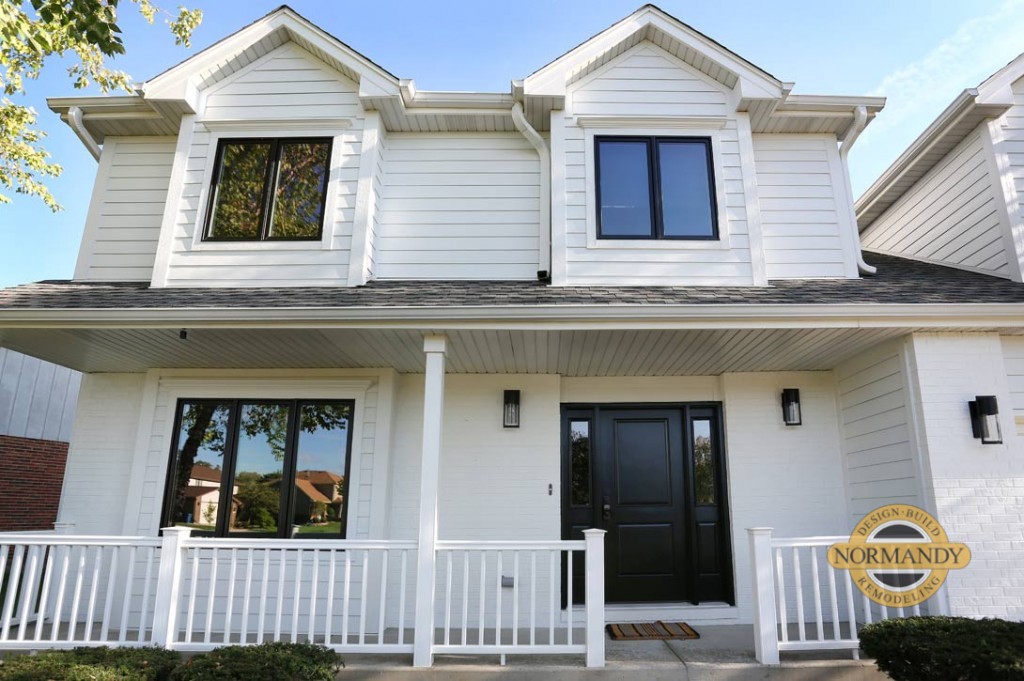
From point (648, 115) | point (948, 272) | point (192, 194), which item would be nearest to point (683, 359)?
point (648, 115)

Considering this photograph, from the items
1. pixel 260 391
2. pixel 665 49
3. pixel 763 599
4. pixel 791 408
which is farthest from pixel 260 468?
pixel 665 49

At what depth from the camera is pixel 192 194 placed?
20.5 ft

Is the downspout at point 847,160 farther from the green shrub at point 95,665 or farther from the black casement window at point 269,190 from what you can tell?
the green shrub at point 95,665

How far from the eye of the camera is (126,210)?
21.5 ft

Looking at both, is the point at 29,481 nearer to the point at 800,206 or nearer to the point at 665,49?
the point at 665,49

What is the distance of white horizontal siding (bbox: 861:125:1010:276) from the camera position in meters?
6.17

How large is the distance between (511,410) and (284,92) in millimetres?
4115

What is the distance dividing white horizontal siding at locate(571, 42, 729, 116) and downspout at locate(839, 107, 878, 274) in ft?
4.34

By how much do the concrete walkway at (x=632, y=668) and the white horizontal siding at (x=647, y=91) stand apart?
197 inches

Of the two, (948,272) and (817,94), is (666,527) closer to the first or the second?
(948,272)

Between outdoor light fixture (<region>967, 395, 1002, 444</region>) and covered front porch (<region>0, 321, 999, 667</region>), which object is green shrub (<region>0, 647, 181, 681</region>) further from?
outdoor light fixture (<region>967, 395, 1002, 444</region>)

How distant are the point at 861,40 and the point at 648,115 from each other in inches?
155

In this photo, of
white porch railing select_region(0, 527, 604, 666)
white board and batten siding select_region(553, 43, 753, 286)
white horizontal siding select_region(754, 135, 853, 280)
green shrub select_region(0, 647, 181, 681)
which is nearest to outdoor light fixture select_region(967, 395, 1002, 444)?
white horizontal siding select_region(754, 135, 853, 280)

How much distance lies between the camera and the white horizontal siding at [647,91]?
6.38m
